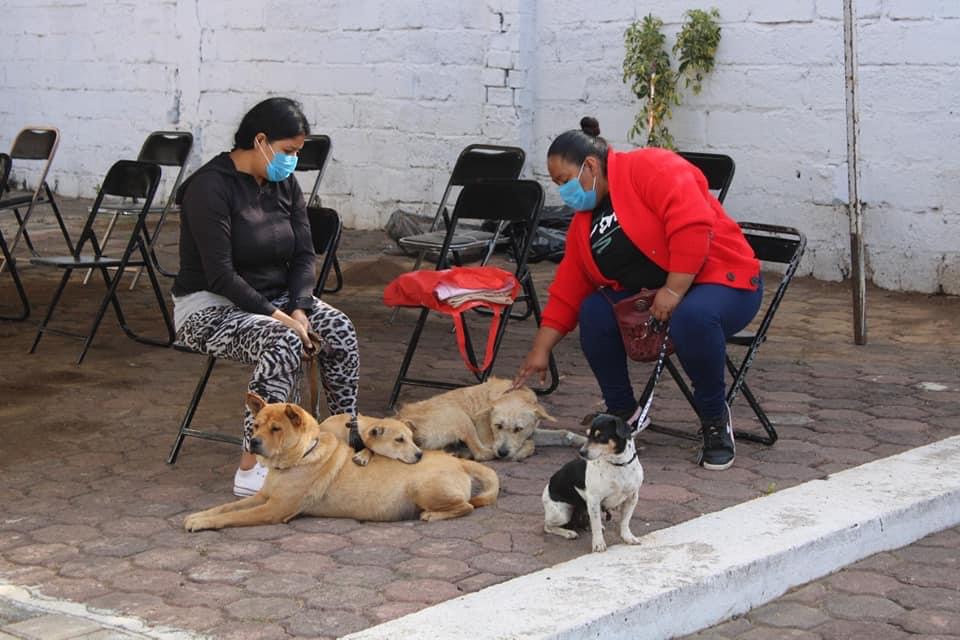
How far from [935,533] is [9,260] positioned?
5575 millimetres

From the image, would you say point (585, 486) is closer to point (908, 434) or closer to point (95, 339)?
point (908, 434)

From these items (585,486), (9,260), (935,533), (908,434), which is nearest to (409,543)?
(585,486)

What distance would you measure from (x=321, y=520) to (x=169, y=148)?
5.41 metres

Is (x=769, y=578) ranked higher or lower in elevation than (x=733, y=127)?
lower

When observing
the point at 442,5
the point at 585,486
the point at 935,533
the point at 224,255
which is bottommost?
the point at 935,533

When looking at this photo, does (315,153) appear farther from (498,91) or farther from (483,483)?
(483,483)

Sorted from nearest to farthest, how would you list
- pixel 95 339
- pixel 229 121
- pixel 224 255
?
pixel 224 255, pixel 95 339, pixel 229 121

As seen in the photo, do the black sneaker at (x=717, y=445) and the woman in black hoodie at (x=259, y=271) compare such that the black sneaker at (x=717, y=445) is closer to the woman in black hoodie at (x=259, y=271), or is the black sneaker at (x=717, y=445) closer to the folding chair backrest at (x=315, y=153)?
the woman in black hoodie at (x=259, y=271)

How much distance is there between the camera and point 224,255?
521 centimetres

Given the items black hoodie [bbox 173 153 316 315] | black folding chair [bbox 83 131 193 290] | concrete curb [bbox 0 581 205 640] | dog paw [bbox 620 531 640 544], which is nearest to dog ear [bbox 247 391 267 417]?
black hoodie [bbox 173 153 316 315]

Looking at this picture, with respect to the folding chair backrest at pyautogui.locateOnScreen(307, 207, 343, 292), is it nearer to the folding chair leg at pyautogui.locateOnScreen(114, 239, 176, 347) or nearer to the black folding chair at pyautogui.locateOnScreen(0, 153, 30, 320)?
the folding chair leg at pyautogui.locateOnScreen(114, 239, 176, 347)

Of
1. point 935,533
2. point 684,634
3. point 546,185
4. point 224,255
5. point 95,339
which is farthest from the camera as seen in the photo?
point 546,185

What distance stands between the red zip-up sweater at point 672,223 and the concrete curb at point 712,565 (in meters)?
0.84

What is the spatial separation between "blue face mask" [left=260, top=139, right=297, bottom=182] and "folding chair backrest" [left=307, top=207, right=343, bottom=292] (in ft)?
2.12
